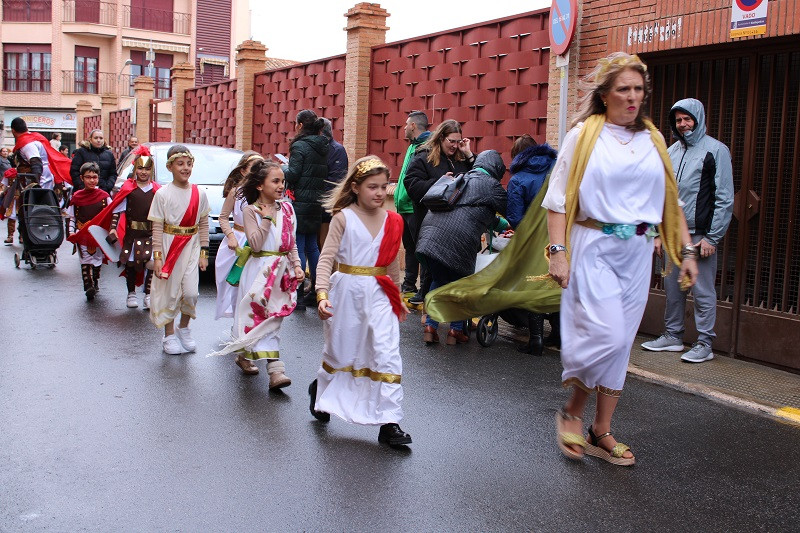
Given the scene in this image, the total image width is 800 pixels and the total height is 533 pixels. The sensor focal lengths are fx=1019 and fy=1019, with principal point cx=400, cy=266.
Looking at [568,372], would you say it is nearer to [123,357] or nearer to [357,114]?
[123,357]

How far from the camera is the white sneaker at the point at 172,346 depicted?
832 centimetres

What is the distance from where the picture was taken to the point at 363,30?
16.2 m

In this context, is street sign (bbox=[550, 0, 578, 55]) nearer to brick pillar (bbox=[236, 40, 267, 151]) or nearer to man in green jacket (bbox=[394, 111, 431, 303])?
man in green jacket (bbox=[394, 111, 431, 303])

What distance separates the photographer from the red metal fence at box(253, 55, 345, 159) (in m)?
17.3

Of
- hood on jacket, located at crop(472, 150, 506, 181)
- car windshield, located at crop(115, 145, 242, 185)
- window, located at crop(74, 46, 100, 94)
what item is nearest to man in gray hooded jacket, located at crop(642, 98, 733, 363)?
hood on jacket, located at crop(472, 150, 506, 181)

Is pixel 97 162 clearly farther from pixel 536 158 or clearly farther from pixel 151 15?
pixel 151 15

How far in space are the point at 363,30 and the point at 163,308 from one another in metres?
8.86

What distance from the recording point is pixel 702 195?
819cm

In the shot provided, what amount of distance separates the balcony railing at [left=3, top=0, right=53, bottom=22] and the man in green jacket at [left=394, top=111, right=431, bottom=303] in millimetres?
48374

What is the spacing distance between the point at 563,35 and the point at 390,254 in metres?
5.39

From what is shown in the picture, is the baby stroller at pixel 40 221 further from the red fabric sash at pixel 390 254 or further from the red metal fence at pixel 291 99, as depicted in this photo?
the red fabric sash at pixel 390 254

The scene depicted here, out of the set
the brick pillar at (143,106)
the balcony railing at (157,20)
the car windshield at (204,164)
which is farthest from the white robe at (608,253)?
the balcony railing at (157,20)

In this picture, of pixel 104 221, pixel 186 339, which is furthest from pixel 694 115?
pixel 104 221

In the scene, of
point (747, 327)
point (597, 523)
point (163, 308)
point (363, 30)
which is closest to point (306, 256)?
point (163, 308)
